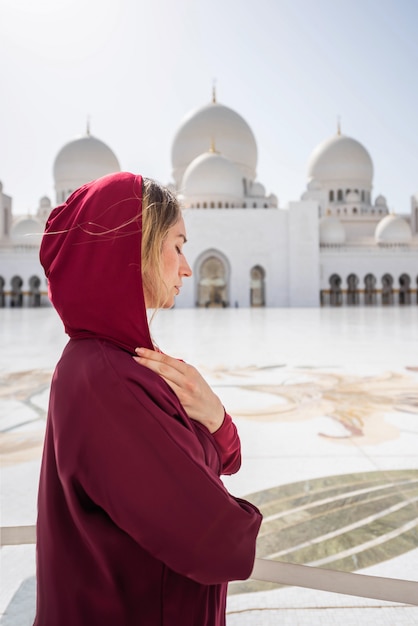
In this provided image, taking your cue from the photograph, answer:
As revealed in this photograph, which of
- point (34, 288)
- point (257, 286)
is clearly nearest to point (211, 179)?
point (257, 286)

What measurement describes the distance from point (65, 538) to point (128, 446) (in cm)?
15

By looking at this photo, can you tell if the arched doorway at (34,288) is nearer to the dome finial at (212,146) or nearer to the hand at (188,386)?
the dome finial at (212,146)

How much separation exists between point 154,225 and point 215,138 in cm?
2343

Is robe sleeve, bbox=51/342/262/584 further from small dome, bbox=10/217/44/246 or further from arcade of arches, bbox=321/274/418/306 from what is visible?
small dome, bbox=10/217/44/246

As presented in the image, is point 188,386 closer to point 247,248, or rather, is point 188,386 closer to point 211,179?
point 247,248

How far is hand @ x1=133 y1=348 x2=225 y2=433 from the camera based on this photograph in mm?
609

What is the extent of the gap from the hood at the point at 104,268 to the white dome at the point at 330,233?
2161cm

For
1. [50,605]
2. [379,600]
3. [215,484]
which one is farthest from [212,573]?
[379,600]

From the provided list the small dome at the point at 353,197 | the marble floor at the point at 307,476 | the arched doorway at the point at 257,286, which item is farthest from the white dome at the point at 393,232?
the marble floor at the point at 307,476

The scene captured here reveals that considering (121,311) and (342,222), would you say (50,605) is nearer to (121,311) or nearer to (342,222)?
(121,311)

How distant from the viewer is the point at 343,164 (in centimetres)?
2533

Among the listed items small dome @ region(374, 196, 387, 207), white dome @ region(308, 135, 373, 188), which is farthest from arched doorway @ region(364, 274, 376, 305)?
white dome @ region(308, 135, 373, 188)

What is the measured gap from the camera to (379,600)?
1006 millimetres

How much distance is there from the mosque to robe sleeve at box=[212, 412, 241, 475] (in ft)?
58.4
